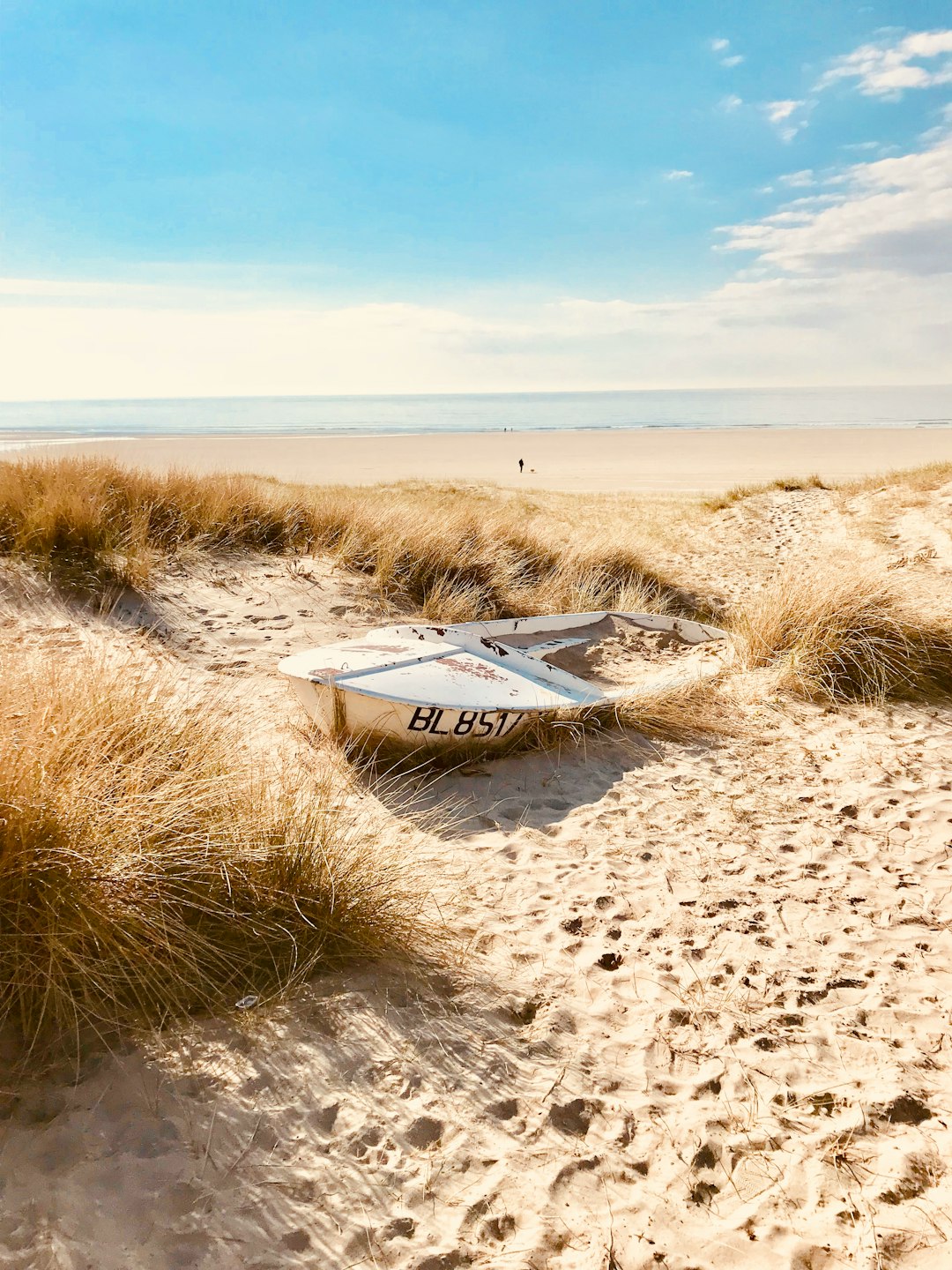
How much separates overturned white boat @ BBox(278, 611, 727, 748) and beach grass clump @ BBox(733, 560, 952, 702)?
3.11 feet

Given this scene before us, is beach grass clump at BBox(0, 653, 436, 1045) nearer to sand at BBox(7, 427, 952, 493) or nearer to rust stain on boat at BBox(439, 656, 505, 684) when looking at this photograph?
rust stain on boat at BBox(439, 656, 505, 684)

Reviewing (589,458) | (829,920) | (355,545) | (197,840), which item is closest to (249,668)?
(355,545)

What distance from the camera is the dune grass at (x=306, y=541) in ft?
23.7

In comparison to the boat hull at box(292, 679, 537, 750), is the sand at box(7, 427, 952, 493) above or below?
above

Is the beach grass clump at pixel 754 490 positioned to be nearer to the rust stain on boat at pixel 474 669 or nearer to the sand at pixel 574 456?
the sand at pixel 574 456

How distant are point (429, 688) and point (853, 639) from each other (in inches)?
132

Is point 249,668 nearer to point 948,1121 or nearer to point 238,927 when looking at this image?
point 238,927

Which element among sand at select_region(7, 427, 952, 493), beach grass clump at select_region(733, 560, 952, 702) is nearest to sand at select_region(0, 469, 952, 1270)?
beach grass clump at select_region(733, 560, 952, 702)

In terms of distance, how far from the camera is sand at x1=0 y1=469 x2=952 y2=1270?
1997 mm

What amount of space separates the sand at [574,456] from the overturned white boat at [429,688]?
14240 mm

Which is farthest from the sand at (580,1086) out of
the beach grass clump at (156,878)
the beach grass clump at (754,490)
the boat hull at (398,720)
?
the beach grass clump at (754,490)

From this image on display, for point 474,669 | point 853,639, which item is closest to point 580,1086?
point 474,669

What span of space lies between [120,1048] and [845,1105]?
218 cm

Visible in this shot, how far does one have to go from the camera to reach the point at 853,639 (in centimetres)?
598
